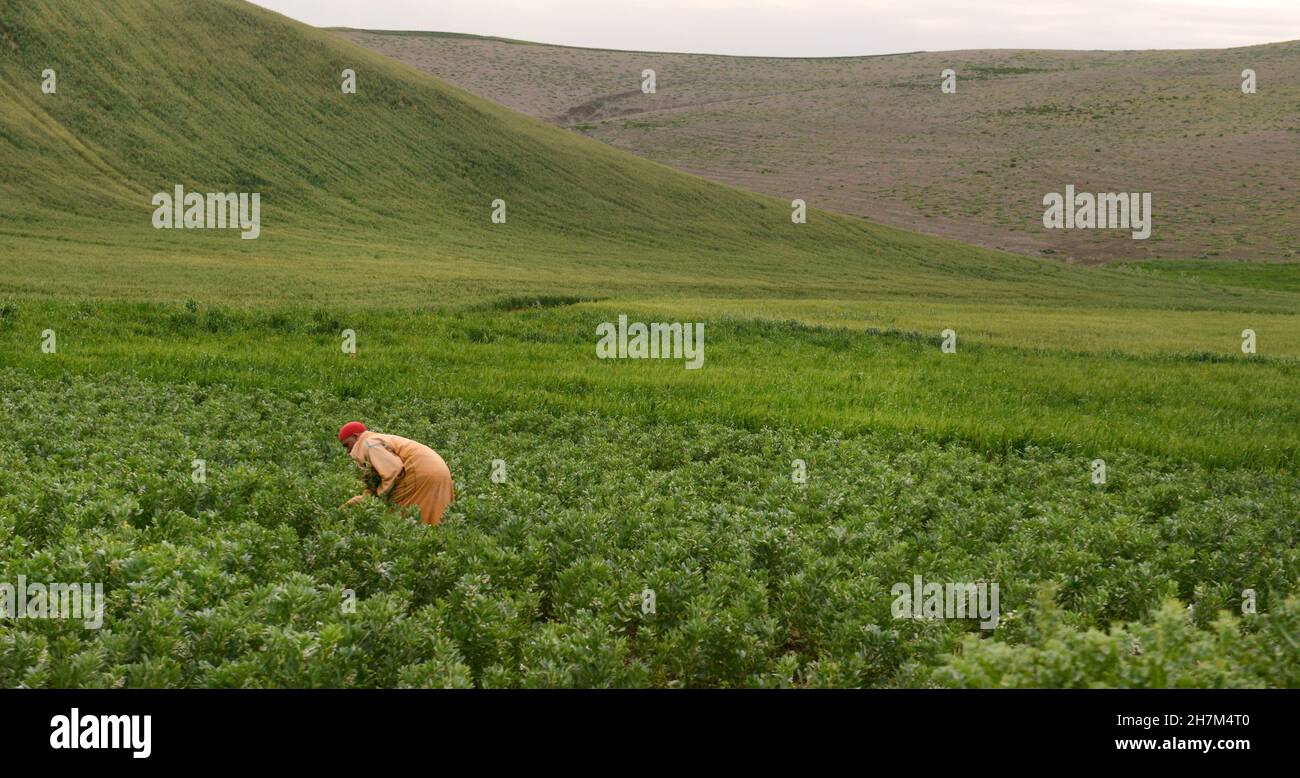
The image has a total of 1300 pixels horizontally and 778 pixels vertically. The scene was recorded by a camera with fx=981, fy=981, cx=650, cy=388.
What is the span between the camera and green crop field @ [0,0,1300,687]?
7703 mm

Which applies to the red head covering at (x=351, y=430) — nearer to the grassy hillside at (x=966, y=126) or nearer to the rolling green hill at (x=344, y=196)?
the rolling green hill at (x=344, y=196)

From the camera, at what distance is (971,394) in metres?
23.7

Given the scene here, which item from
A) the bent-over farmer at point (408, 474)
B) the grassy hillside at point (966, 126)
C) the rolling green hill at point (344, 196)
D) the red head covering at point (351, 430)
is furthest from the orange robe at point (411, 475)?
the grassy hillside at point (966, 126)

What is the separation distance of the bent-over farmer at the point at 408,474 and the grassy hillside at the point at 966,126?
256ft

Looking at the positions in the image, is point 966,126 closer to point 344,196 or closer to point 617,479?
point 344,196

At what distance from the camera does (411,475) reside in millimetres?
12656

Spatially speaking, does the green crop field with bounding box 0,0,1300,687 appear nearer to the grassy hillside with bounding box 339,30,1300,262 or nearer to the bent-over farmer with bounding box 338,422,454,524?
the bent-over farmer with bounding box 338,422,454,524

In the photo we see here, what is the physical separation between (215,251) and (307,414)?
38.5m

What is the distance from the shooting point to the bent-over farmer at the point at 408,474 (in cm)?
1248

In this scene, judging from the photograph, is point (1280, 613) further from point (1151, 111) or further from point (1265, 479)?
point (1151, 111)

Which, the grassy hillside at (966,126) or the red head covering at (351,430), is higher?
the grassy hillside at (966,126)

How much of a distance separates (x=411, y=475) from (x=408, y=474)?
0.05 m

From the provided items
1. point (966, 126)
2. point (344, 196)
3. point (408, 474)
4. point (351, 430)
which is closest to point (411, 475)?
point (408, 474)

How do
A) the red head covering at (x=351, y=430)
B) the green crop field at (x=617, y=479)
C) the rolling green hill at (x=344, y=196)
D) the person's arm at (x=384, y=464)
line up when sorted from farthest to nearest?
1. the rolling green hill at (x=344, y=196)
2. the red head covering at (x=351, y=430)
3. the person's arm at (x=384, y=464)
4. the green crop field at (x=617, y=479)
